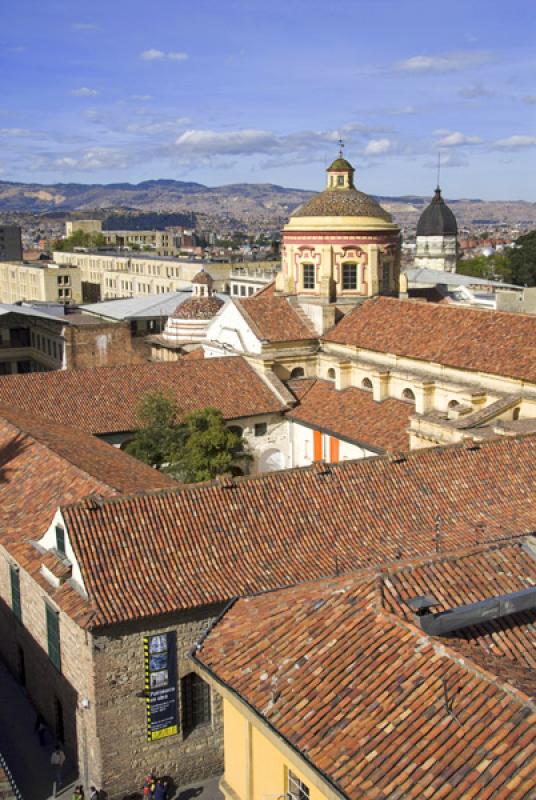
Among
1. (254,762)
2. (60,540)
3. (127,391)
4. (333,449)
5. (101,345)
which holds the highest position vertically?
(127,391)

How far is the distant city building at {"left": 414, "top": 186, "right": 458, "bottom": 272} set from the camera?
3430 inches

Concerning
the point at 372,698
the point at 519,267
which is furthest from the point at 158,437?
the point at 519,267

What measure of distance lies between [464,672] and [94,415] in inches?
1007

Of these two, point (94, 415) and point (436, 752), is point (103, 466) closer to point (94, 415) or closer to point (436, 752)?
point (94, 415)

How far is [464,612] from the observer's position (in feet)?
43.8

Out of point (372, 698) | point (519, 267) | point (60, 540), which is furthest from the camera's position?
point (519, 267)

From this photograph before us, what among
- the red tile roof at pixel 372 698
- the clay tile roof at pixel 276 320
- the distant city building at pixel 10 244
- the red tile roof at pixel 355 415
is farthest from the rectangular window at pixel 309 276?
the distant city building at pixel 10 244

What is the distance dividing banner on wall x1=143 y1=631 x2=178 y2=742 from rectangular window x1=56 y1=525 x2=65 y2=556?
9.91 ft

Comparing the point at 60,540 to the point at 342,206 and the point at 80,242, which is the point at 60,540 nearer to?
the point at 342,206

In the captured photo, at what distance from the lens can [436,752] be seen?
421 inches

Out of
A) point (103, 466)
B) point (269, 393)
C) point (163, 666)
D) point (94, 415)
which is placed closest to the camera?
point (163, 666)

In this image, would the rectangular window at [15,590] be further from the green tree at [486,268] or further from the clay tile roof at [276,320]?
the green tree at [486,268]

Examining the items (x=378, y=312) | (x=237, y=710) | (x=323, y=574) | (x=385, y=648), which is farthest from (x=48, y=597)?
(x=378, y=312)

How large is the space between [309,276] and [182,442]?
41.5ft
